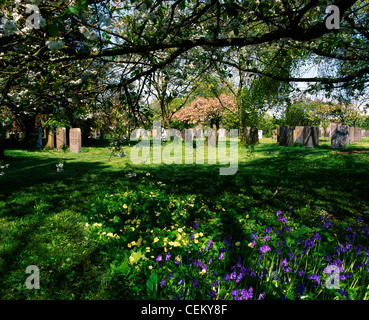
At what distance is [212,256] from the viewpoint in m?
2.53

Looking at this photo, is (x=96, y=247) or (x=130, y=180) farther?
(x=130, y=180)

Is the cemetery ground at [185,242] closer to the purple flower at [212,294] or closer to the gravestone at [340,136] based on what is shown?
the purple flower at [212,294]

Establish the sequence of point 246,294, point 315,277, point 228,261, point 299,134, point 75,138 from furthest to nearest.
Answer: point 299,134 < point 75,138 < point 228,261 < point 315,277 < point 246,294

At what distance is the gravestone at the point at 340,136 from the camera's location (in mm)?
12109

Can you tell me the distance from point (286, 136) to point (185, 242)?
1467 cm

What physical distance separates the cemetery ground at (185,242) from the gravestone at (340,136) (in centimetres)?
708

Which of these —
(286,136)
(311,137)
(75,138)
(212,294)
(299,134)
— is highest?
(299,134)

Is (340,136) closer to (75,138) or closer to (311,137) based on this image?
(311,137)

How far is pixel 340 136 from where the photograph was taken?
1222 cm

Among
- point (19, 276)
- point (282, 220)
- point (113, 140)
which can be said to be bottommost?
point (19, 276)

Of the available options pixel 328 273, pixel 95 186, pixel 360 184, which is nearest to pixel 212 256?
pixel 328 273

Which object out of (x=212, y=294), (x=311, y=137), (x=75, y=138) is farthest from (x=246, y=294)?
(x=311, y=137)
